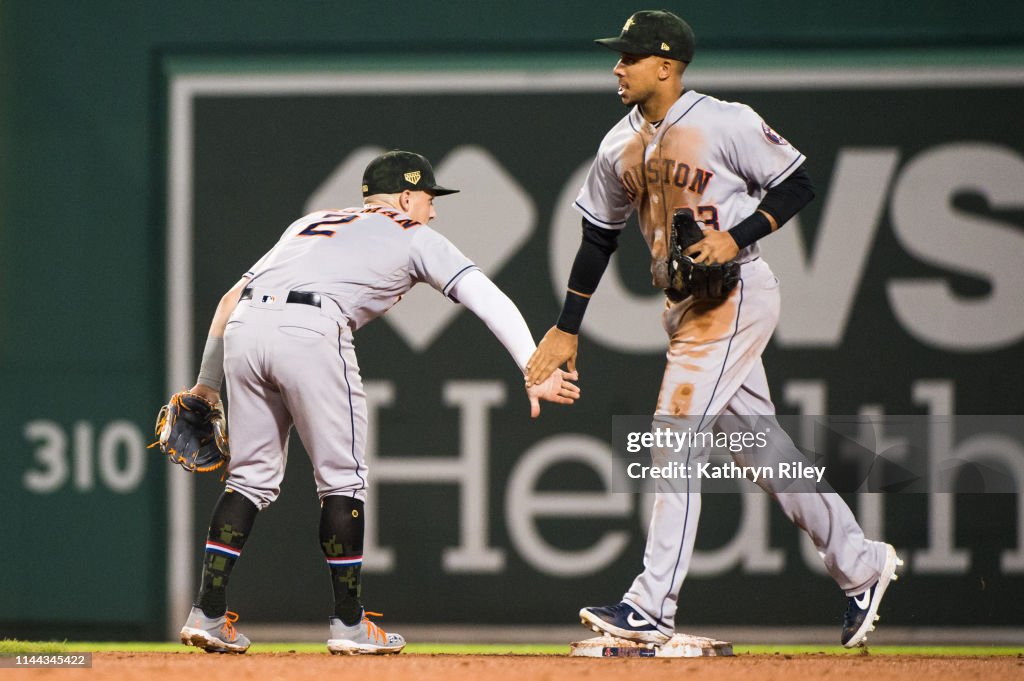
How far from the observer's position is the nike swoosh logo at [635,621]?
3629 mm

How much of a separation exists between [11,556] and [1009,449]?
427cm

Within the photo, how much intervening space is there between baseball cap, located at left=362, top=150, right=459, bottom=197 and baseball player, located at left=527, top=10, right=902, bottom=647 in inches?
22.6

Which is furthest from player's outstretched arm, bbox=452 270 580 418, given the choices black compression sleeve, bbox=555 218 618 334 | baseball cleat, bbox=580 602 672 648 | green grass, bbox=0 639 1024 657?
green grass, bbox=0 639 1024 657

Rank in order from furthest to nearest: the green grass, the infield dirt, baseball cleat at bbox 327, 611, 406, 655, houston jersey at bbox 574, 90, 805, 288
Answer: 1. the green grass
2. baseball cleat at bbox 327, 611, 406, 655
3. houston jersey at bbox 574, 90, 805, 288
4. the infield dirt

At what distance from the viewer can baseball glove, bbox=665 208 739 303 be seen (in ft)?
11.8

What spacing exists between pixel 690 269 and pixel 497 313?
0.60 meters

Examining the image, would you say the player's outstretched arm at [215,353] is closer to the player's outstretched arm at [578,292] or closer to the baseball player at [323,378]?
the baseball player at [323,378]

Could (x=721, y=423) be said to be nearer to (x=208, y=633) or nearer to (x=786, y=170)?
(x=786, y=170)

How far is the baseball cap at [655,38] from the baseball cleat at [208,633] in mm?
2107

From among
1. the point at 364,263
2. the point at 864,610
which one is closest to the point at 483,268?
the point at 364,263

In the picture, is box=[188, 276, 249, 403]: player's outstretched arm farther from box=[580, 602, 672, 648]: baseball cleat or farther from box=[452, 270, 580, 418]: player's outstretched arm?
box=[580, 602, 672, 648]: baseball cleat

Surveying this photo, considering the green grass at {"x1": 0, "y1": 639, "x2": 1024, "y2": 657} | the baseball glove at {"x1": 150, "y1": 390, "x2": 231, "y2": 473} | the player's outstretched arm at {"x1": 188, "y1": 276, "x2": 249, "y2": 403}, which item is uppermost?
the player's outstretched arm at {"x1": 188, "y1": 276, "x2": 249, "y2": 403}

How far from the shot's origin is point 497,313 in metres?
3.77

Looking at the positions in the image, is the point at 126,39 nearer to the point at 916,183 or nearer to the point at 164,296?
the point at 164,296
